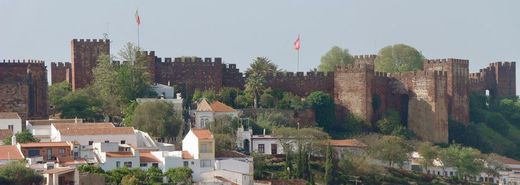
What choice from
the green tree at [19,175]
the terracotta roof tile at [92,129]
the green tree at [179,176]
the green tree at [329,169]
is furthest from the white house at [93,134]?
the green tree at [329,169]

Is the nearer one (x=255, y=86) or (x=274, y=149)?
(x=274, y=149)

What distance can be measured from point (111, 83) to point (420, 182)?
16.0m

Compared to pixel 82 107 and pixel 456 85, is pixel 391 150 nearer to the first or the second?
pixel 456 85

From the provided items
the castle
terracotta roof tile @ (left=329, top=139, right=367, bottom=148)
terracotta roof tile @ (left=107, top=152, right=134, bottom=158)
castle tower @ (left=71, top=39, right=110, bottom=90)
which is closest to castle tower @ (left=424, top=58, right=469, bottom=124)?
the castle

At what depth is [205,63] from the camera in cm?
8675

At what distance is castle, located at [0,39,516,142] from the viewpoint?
85125 millimetres

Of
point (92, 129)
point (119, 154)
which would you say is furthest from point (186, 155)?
point (92, 129)

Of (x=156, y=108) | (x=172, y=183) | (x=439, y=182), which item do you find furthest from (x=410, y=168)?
(x=172, y=183)

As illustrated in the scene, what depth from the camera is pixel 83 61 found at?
84.1 meters

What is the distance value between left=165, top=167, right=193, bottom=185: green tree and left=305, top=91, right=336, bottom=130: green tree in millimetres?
19991

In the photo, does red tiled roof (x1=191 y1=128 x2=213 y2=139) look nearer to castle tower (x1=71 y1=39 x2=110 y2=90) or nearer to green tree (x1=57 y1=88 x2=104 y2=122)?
green tree (x1=57 y1=88 x2=104 y2=122)

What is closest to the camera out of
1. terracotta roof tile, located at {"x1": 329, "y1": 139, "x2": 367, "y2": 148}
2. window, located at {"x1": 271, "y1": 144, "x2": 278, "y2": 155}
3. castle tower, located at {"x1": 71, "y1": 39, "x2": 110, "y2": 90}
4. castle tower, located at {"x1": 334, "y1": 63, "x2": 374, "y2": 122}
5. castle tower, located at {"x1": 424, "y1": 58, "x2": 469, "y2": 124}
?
window, located at {"x1": 271, "y1": 144, "x2": 278, "y2": 155}

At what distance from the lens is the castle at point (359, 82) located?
85.1 metres

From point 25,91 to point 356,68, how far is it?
1925 centimetres
